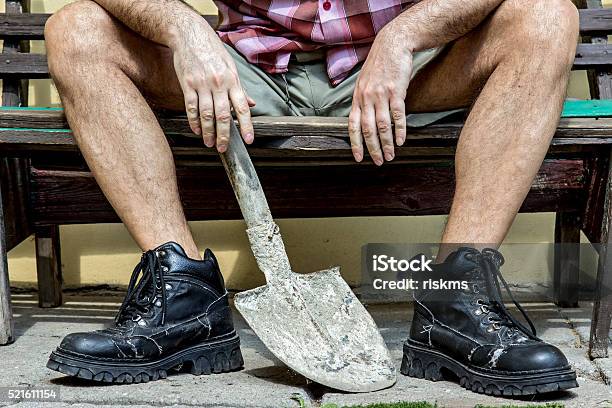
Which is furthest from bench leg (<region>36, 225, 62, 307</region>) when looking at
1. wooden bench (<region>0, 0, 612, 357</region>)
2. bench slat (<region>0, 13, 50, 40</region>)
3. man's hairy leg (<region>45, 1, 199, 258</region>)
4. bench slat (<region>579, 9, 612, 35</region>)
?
bench slat (<region>579, 9, 612, 35</region>)

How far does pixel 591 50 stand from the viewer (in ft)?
9.92

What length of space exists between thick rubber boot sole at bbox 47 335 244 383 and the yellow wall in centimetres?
117

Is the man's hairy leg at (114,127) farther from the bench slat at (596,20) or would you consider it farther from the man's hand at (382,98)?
the bench slat at (596,20)

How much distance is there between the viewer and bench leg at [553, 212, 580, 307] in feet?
10.2

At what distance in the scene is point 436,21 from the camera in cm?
224

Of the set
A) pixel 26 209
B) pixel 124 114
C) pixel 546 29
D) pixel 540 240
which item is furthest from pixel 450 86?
pixel 26 209

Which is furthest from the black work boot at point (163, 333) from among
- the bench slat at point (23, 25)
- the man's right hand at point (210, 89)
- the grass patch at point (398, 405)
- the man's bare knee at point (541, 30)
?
the bench slat at point (23, 25)

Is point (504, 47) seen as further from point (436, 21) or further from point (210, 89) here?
point (210, 89)

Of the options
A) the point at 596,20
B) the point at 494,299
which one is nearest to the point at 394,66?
the point at 494,299

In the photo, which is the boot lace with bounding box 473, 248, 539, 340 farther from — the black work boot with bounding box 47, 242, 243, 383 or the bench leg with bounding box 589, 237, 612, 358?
the black work boot with bounding box 47, 242, 243, 383

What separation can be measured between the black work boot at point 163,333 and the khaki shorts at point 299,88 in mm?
530

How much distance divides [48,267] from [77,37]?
1.16 meters

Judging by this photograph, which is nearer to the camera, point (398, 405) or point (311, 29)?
point (398, 405)

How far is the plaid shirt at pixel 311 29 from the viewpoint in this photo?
2500mm
